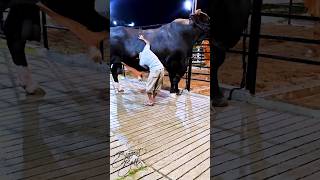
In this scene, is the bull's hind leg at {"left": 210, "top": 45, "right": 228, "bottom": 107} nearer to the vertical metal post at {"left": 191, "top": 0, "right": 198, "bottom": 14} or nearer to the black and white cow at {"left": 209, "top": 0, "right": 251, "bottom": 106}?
the black and white cow at {"left": 209, "top": 0, "right": 251, "bottom": 106}

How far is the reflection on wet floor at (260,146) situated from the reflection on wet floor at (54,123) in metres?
0.38

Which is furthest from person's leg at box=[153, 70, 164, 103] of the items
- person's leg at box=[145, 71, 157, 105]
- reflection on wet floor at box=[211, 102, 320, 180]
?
reflection on wet floor at box=[211, 102, 320, 180]

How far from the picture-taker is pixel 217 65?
125 cm

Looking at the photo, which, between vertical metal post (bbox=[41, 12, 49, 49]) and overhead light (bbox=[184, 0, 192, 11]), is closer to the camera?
overhead light (bbox=[184, 0, 192, 11])

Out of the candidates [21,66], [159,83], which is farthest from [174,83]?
[21,66]

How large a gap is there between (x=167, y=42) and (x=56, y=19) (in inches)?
11.5

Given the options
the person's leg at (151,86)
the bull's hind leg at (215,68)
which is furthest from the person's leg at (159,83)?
the bull's hind leg at (215,68)

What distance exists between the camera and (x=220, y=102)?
145cm

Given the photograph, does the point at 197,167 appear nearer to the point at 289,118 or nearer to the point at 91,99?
the point at 91,99

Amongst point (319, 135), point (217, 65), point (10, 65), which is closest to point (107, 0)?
point (217, 65)

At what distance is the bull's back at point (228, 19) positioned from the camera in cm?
115

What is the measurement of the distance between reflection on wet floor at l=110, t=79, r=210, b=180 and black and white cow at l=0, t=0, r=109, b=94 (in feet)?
0.48

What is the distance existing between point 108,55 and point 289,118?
115cm

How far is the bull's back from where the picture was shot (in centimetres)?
115
